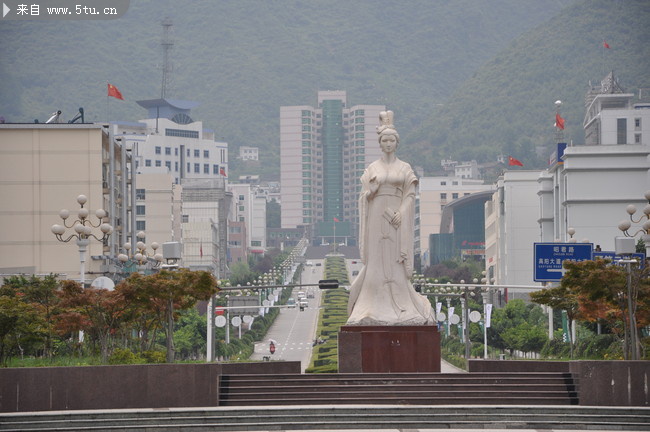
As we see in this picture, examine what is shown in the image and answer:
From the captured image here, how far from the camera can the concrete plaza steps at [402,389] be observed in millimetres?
34812

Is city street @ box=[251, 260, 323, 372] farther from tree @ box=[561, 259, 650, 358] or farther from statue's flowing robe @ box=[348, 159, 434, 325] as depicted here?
tree @ box=[561, 259, 650, 358]

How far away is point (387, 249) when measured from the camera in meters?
40.9

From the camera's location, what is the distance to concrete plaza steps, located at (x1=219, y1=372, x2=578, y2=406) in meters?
34.8

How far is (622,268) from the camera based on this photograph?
41.8 m

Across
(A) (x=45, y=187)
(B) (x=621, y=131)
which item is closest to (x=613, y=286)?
(A) (x=45, y=187)

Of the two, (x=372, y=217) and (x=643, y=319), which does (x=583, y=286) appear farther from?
(x=372, y=217)

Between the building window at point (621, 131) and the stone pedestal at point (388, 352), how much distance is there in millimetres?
104993

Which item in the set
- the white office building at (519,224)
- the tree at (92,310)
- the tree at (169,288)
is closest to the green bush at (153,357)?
the tree at (169,288)

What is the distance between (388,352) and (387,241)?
388 cm

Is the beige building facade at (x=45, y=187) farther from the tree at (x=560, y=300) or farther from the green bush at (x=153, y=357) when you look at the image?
the green bush at (x=153, y=357)

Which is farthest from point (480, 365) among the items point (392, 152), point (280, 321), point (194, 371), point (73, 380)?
point (280, 321)

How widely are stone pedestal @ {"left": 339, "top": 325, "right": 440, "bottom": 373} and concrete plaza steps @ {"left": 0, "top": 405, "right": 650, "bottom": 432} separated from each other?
5.97 m

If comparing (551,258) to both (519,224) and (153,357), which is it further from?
(519,224)

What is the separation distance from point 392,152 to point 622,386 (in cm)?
1115
